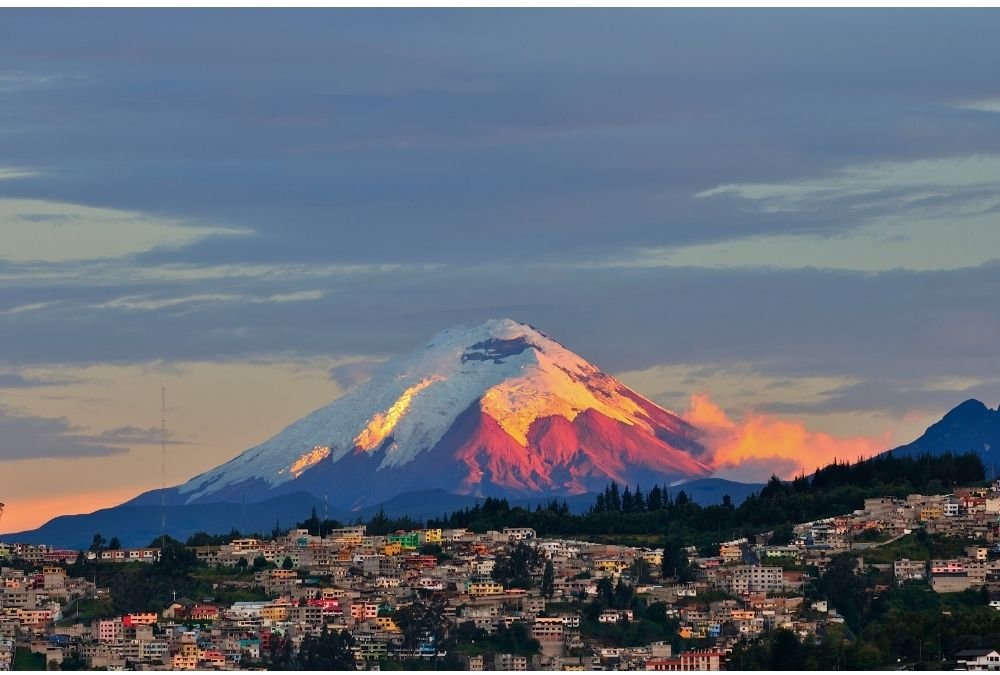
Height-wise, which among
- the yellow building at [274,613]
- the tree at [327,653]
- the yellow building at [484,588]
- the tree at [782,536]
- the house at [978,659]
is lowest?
the house at [978,659]

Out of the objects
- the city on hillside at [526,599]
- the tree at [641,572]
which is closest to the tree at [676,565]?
the city on hillside at [526,599]

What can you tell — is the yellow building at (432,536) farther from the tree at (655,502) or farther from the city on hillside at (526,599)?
the tree at (655,502)

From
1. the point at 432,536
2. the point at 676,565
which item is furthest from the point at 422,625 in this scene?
the point at 432,536

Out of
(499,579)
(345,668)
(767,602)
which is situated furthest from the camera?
(499,579)

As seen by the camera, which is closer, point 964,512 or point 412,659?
point 412,659

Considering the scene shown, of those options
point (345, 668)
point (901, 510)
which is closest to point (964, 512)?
point (901, 510)

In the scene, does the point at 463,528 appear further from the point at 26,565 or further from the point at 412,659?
the point at 412,659

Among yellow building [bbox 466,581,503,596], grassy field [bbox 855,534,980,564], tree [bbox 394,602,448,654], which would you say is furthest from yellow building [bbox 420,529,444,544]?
grassy field [bbox 855,534,980,564]

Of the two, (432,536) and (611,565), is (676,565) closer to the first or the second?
(611,565)
